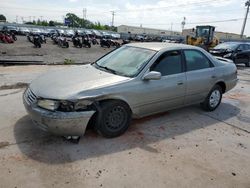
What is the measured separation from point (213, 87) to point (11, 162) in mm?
4244

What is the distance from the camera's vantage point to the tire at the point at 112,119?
3873 millimetres

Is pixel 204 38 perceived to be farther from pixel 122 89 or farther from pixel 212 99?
pixel 122 89

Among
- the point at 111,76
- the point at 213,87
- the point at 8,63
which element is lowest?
the point at 8,63

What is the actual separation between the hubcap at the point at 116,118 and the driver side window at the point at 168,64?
93 cm

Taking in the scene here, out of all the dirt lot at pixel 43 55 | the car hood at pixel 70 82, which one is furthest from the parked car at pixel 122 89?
the dirt lot at pixel 43 55

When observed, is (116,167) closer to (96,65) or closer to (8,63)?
(96,65)

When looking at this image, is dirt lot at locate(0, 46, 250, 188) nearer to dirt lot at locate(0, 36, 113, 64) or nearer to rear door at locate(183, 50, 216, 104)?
rear door at locate(183, 50, 216, 104)

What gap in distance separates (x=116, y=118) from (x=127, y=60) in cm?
117

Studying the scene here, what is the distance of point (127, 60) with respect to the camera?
4.64 meters

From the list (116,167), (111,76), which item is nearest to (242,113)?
(111,76)

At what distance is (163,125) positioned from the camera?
4805 mm

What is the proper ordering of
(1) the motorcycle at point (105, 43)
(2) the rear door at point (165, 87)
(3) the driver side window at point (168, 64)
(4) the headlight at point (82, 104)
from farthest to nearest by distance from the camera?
1. (1) the motorcycle at point (105, 43)
2. (3) the driver side window at point (168, 64)
3. (2) the rear door at point (165, 87)
4. (4) the headlight at point (82, 104)

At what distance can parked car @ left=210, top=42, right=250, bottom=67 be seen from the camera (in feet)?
47.2

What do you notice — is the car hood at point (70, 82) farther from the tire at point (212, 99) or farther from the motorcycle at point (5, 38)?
the motorcycle at point (5, 38)
